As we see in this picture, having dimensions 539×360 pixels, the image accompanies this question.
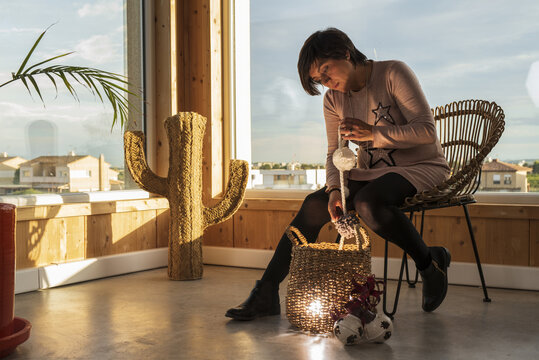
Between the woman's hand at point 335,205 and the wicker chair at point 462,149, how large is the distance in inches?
8.7

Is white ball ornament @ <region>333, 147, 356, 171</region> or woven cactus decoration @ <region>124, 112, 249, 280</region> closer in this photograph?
white ball ornament @ <region>333, 147, 356, 171</region>

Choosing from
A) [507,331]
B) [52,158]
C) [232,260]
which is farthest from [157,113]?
[507,331]

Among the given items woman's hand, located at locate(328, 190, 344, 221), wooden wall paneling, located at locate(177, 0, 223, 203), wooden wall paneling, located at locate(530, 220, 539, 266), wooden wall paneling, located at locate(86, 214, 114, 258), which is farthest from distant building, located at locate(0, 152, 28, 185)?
wooden wall paneling, located at locate(530, 220, 539, 266)

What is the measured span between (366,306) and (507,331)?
514 mm

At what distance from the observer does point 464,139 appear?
235cm

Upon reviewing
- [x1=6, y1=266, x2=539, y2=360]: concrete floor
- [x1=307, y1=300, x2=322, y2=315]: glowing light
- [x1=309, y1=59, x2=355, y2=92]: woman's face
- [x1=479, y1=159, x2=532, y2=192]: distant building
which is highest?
[x1=309, y1=59, x2=355, y2=92]: woman's face

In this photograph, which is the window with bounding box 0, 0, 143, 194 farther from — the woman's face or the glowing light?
the glowing light

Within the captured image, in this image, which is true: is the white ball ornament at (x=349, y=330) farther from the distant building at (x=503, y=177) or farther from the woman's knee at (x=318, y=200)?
the distant building at (x=503, y=177)

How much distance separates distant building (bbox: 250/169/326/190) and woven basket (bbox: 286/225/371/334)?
1.27 metres

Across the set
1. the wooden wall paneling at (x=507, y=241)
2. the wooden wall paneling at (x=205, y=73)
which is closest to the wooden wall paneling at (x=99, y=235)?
the wooden wall paneling at (x=205, y=73)

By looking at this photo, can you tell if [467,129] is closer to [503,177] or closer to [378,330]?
[503,177]

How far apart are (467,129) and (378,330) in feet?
3.51

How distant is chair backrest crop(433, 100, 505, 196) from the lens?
2.08m

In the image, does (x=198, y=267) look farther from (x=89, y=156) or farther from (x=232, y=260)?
(x=89, y=156)
